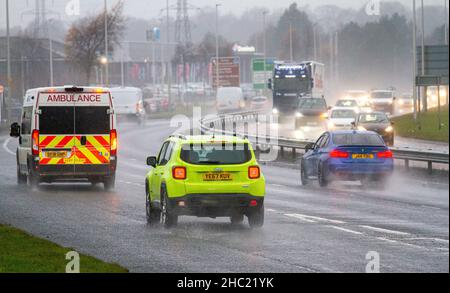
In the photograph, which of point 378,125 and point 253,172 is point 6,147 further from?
point 253,172

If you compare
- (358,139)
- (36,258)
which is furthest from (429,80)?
(36,258)

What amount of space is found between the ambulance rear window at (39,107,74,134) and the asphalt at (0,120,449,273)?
154cm

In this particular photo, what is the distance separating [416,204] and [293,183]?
804cm

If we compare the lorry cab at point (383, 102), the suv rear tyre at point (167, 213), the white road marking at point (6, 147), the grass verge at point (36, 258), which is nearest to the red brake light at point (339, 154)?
the suv rear tyre at point (167, 213)

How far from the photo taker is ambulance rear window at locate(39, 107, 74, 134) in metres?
30.2

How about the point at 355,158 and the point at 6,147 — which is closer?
the point at 355,158

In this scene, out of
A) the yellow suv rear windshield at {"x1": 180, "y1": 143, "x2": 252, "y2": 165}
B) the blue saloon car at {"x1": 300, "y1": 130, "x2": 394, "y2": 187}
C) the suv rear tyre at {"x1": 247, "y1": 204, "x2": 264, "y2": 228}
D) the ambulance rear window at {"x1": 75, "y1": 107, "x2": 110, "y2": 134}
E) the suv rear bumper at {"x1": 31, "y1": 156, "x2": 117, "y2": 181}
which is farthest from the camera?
the blue saloon car at {"x1": 300, "y1": 130, "x2": 394, "y2": 187}

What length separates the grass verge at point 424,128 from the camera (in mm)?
61875

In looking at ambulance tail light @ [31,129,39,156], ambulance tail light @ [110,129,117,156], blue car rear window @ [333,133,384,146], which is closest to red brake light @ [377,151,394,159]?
blue car rear window @ [333,133,384,146]

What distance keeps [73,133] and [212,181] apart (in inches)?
404

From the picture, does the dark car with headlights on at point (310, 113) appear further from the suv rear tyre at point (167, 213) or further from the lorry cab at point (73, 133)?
the suv rear tyre at point (167, 213)

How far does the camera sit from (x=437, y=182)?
3428 centimetres

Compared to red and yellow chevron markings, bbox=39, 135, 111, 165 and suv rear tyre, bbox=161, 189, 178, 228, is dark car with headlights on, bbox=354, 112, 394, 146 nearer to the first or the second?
red and yellow chevron markings, bbox=39, 135, 111, 165

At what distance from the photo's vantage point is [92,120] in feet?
99.7
